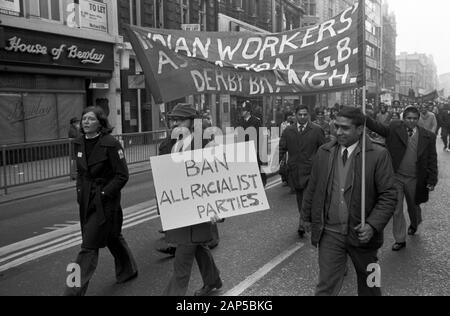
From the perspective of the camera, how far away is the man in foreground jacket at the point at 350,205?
3674mm

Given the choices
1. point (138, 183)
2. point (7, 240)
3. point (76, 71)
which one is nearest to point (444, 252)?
point (7, 240)

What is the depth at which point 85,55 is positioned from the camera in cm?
1948

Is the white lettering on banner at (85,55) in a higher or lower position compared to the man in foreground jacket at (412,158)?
higher

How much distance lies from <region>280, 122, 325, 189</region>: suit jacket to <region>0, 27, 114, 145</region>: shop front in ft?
37.4

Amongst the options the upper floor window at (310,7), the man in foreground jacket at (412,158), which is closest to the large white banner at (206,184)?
the man in foreground jacket at (412,158)

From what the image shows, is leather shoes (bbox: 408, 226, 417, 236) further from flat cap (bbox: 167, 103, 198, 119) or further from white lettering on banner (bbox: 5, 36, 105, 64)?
white lettering on banner (bbox: 5, 36, 105, 64)

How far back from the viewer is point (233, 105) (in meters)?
32.3

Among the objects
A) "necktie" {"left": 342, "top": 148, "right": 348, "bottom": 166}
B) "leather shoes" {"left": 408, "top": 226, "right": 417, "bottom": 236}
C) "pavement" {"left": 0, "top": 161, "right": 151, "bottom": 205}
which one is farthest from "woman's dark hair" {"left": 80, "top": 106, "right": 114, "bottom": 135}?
"pavement" {"left": 0, "top": 161, "right": 151, "bottom": 205}

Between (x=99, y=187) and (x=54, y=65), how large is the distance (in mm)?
14735

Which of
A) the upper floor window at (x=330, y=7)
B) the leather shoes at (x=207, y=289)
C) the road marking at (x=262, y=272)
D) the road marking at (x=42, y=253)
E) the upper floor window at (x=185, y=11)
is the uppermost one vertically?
the upper floor window at (x=330, y=7)

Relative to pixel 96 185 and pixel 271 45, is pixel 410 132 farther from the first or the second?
pixel 96 185

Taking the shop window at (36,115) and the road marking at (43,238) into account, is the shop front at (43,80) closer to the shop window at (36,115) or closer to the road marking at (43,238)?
the shop window at (36,115)

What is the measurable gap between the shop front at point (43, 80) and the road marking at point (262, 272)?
41.2ft

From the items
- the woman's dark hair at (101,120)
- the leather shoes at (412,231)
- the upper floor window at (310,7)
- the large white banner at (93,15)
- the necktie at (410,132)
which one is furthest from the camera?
the upper floor window at (310,7)
